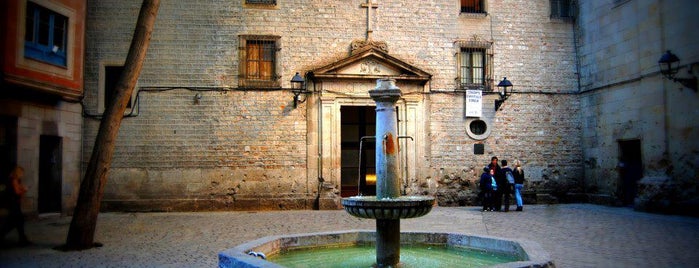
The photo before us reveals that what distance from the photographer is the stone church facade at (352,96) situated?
1455 cm

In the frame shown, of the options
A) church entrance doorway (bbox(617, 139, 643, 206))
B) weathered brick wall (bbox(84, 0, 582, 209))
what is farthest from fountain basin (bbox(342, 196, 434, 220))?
church entrance doorway (bbox(617, 139, 643, 206))

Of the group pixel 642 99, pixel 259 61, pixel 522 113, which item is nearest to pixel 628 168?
pixel 642 99

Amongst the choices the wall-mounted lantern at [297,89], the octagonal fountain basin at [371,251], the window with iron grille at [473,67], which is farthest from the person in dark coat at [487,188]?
the octagonal fountain basin at [371,251]

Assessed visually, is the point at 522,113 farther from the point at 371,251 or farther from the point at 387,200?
the point at 387,200

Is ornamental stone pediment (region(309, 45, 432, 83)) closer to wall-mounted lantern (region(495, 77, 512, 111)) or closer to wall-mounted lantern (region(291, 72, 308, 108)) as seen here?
wall-mounted lantern (region(291, 72, 308, 108))

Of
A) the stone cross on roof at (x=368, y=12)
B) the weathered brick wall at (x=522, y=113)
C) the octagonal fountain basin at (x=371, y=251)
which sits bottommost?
the octagonal fountain basin at (x=371, y=251)

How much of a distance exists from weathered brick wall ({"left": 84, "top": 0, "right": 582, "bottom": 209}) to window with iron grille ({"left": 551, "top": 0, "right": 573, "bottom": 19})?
42.9 inches

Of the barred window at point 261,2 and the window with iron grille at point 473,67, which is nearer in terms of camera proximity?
the barred window at point 261,2

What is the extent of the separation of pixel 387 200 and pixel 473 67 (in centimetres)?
1094

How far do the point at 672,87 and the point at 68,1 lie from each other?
50.0 feet

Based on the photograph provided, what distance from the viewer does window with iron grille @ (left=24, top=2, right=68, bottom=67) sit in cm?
1104

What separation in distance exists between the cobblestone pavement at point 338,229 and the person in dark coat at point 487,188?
43 cm

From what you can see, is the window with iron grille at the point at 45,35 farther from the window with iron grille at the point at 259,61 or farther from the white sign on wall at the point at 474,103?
the white sign on wall at the point at 474,103

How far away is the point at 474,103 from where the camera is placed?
51.9 feet
